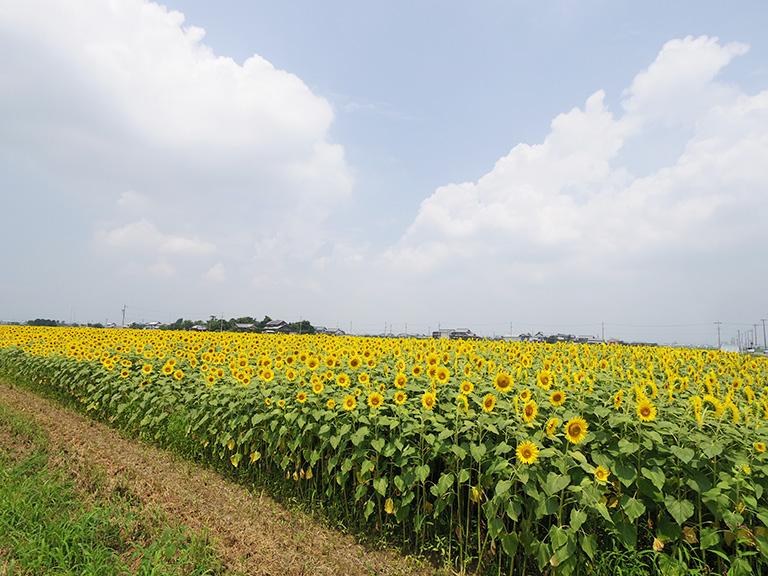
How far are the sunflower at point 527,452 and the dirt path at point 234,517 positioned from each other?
1119 mm

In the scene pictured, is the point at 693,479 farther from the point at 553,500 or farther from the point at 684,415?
the point at 553,500

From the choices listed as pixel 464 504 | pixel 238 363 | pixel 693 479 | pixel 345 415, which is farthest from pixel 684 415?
pixel 238 363

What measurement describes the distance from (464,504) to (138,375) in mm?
5470

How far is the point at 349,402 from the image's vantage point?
3.46m

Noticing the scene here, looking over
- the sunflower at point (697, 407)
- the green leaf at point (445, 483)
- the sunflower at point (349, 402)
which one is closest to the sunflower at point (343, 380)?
the sunflower at point (349, 402)

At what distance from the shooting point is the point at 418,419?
315cm

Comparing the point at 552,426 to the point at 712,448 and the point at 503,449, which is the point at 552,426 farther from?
the point at 712,448

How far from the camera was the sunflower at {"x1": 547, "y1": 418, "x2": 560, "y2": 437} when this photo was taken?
255 centimetres

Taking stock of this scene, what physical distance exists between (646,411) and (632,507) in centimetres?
56

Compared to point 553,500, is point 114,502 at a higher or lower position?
lower

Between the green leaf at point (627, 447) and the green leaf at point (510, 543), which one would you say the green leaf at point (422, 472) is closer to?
the green leaf at point (510, 543)

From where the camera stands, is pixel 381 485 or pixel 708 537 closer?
pixel 708 537

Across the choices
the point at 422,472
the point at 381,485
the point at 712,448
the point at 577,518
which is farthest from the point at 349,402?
the point at 712,448

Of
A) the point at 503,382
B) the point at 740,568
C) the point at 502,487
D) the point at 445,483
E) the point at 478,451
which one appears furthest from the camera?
the point at 503,382
